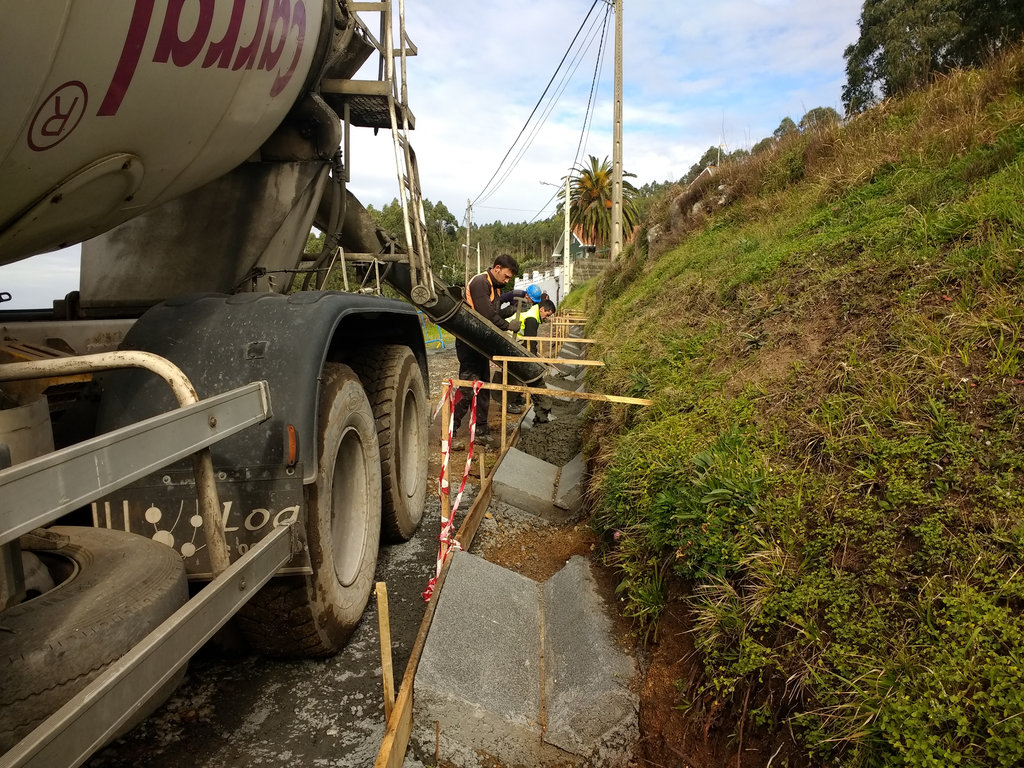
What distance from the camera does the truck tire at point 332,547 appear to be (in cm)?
249

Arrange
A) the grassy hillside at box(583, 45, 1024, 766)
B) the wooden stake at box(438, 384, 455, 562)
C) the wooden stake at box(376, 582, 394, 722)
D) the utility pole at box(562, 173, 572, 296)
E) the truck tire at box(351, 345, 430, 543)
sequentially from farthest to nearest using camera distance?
the utility pole at box(562, 173, 572, 296), the truck tire at box(351, 345, 430, 543), the wooden stake at box(438, 384, 455, 562), the wooden stake at box(376, 582, 394, 722), the grassy hillside at box(583, 45, 1024, 766)

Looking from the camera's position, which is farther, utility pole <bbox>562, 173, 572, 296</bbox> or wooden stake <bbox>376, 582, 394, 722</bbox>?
utility pole <bbox>562, 173, 572, 296</bbox>

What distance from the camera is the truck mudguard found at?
2.33 m

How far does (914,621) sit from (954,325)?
1.81 meters

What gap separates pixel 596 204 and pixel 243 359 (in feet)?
152

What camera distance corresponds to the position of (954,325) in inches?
127

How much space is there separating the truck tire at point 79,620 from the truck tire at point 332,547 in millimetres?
653

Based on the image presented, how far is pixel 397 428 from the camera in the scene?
156 inches

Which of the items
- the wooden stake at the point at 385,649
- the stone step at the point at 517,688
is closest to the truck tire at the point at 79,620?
the wooden stake at the point at 385,649

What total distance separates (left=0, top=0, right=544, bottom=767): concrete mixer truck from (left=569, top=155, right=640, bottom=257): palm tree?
41.7 metres

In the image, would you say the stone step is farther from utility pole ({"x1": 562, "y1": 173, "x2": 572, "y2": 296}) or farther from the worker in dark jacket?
utility pole ({"x1": 562, "y1": 173, "x2": 572, "y2": 296})

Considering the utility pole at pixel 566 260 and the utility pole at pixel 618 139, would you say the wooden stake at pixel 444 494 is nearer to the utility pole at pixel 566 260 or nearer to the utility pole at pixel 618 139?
the utility pole at pixel 618 139

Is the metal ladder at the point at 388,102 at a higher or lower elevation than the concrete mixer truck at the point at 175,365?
higher

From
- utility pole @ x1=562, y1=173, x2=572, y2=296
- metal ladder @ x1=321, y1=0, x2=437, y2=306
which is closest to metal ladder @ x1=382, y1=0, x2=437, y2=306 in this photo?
metal ladder @ x1=321, y1=0, x2=437, y2=306
